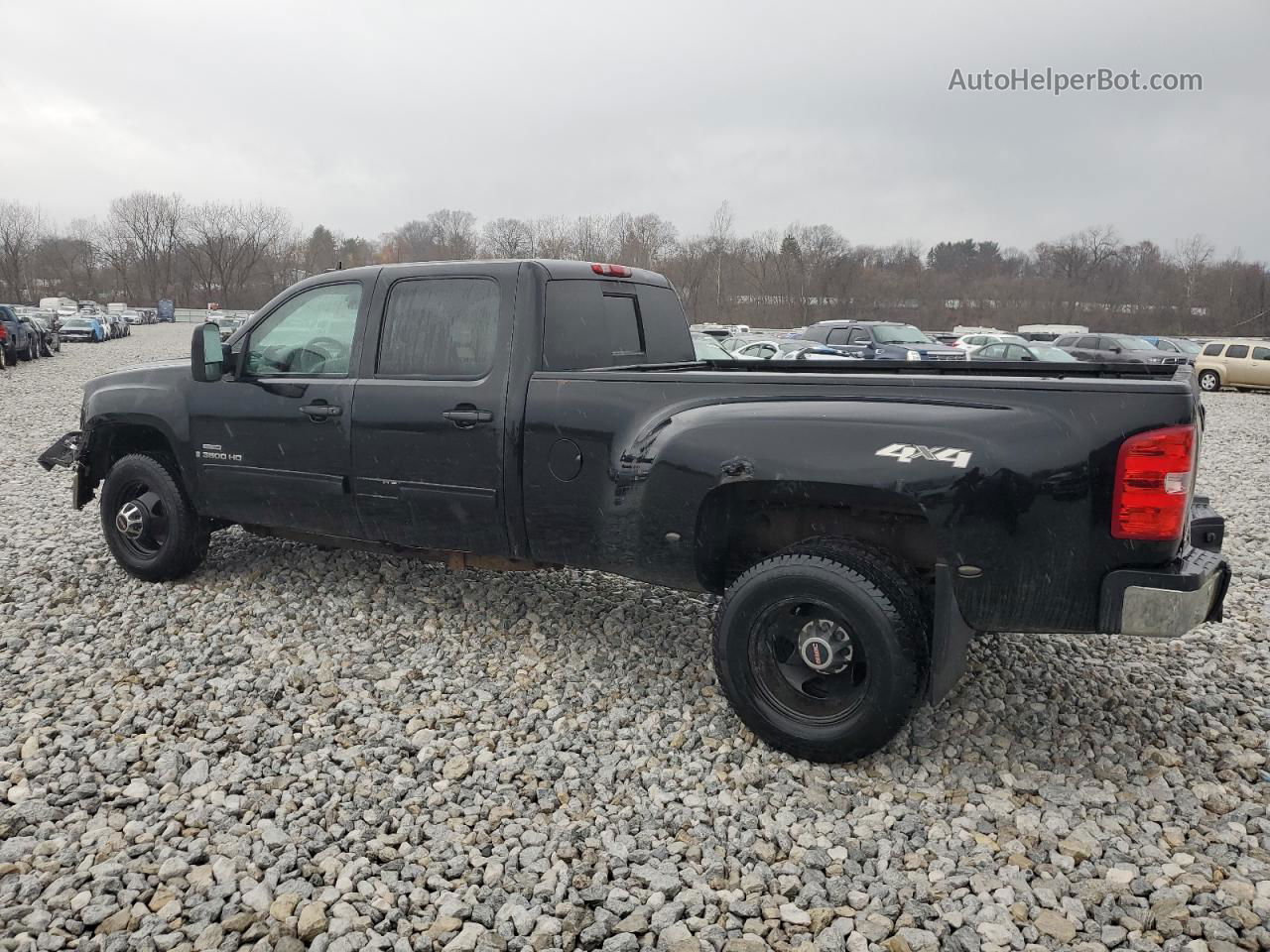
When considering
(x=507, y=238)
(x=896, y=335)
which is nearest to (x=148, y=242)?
(x=507, y=238)

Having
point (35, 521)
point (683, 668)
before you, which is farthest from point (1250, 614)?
point (35, 521)

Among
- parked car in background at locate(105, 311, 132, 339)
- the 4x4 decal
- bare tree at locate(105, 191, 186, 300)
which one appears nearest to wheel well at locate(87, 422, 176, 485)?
the 4x4 decal

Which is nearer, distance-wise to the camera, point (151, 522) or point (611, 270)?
point (611, 270)

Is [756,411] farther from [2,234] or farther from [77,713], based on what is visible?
[2,234]

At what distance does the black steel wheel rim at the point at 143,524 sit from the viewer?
564 cm

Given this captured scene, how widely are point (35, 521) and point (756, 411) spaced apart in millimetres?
6525

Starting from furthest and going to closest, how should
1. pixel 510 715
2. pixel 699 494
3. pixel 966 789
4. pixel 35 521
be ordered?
pixel 35 521
pixel 510 715
pixel 699 494
pixel 966 789

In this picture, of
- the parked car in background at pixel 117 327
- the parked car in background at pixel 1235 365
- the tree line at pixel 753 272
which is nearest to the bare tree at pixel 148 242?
the tree line at pixel 753 272

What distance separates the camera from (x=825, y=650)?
11.6 ft

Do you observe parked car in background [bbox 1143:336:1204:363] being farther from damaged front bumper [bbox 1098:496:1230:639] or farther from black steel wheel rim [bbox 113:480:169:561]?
black steel wheel rim [bbox 113:480:169:561]

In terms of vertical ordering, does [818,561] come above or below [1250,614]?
above

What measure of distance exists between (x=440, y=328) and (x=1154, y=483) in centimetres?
329

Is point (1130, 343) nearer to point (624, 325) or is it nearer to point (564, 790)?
point (624, 325)

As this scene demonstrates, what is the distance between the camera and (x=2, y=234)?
8275 cm
